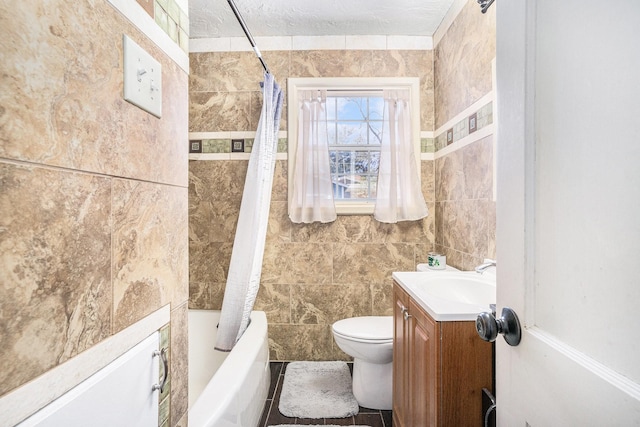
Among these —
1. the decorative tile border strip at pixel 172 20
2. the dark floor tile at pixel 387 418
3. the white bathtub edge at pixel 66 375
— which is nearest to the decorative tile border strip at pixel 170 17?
the decorative tile border strip at pixel 172 20

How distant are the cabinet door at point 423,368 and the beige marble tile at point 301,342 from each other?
46.8 inches

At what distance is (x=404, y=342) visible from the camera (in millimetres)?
1406

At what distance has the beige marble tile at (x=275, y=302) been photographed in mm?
2457

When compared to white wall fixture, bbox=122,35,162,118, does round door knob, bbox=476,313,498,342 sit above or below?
below

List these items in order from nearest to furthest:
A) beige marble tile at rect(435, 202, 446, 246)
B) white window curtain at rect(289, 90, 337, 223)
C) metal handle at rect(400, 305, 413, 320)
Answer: metal handle at rect(400, 305, 413, 320) < beige marble tile at rect(435, 202, 446, 246) < white window curtain at rect(289, 90, 337, 223)

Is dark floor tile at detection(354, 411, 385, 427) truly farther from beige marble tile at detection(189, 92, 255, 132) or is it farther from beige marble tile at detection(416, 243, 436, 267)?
beige marble tile at detection(189, 92, 255, 132)

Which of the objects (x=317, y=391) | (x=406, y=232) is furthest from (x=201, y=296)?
(x=406, y=232)

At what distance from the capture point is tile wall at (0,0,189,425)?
0.38 metres

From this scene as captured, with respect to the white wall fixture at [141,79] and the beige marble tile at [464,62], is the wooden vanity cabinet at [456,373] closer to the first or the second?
the white wall fixture at [141,79]

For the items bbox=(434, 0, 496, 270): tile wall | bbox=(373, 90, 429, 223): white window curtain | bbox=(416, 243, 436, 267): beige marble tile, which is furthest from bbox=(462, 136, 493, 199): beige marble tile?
bbox=(416, 243, 436, 267): beige marble tile

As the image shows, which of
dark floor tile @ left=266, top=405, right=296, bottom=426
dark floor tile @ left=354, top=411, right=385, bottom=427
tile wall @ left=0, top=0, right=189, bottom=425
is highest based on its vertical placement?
tile wall @ left=0, top=0, right=189, bottom=425

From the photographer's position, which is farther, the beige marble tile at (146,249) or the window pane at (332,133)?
the window pane at (332,133)

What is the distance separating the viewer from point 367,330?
1884 mm

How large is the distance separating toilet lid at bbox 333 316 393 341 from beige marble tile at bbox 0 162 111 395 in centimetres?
149
